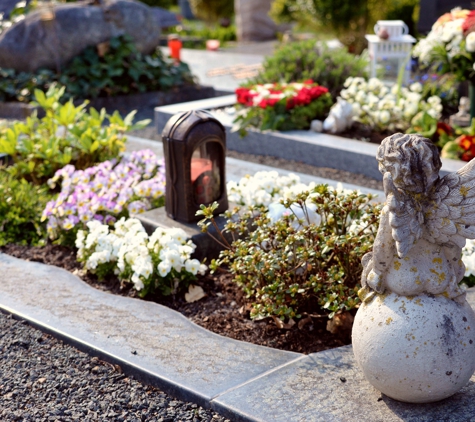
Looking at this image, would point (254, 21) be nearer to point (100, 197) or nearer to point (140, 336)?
point (100, 197)

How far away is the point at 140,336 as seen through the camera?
3246 millimetres

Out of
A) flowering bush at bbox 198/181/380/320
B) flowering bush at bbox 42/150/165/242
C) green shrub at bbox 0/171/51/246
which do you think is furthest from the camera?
green shrub at bbox 0/171/51/246

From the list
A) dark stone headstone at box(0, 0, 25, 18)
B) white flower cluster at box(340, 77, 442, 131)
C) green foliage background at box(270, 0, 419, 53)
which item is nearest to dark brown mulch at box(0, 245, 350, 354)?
white flower cluster at box(340, 77, 442, 131)

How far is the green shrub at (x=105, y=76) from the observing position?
920 centimetres

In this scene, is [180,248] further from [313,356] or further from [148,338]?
[313,356]

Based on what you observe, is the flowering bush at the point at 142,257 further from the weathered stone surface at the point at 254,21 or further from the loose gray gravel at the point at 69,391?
the weathered stone surface at the point at 254,21

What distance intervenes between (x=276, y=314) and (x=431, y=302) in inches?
39.0

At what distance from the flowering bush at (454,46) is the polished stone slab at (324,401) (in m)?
4.16

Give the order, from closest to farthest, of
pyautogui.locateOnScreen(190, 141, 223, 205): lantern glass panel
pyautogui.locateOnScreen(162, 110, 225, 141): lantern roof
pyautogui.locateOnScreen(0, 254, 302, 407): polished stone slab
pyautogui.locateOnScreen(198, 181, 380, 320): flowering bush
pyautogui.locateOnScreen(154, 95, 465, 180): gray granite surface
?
pyautogui.locateOnScreen(0, 254, 302, 407): polished stone slab → pyautogui.locateOnScreen(198, 181, 380, 320): flowering bush → pyautogui.locateOnScreen(162, 110, 225, 141): lantern roof → pyautogui.locateOnScreen(190, 141, 223, 205): lantern glass panel → pyautogui.locateOnScreen(154, 95, 465, 180): gray granite surface

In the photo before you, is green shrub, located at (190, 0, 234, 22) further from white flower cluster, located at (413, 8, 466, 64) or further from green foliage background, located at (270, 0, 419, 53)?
white flower cluster, located at (413, 8, 466, 64)

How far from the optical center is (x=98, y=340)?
3.21 meters

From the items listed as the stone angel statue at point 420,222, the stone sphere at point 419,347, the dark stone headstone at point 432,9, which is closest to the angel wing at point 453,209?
the stone angel statue at point 420,222

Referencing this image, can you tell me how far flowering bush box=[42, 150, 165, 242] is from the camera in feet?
14.6

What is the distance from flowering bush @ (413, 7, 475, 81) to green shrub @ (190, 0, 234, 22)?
17.0 m
